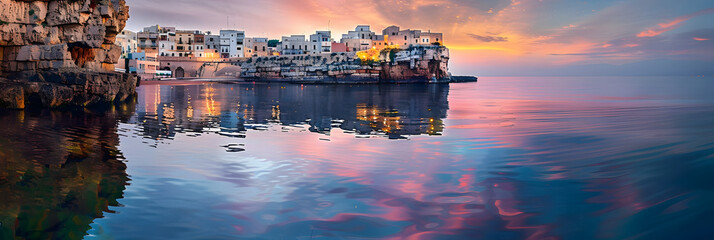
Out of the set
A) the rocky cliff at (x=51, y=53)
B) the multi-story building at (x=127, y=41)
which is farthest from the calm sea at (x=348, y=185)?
the multi-story building at (x=127, y=41)

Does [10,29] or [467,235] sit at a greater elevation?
[10,29]

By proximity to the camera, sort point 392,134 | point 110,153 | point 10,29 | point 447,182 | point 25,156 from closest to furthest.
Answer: point 447,182, point 25,156, point 110,153, point 392,134, point 10,29

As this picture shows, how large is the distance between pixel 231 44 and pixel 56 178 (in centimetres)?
10082

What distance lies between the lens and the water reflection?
538 cm

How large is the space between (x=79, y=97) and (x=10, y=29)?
398cm

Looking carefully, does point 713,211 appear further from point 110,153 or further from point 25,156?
point 25,156

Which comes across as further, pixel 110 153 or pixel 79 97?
pixel 79 97

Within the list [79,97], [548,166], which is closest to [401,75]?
[79,97]

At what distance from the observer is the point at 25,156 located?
916 cm

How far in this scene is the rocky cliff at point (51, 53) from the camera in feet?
62.4

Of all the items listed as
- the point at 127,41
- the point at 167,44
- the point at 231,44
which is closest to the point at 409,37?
the point at 231,44

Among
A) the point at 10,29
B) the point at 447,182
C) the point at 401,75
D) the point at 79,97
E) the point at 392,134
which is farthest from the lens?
the point at 401,75

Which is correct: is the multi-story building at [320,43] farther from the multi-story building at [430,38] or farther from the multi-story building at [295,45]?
the multi-story building at [430,38]

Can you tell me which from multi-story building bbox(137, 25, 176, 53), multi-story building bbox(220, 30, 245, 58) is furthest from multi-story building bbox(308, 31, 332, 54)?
multi-story building bbox(137, 25, 176, 53)
